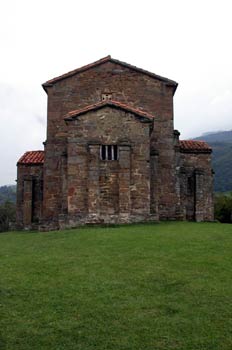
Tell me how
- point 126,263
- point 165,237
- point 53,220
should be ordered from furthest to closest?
point 53,220
point 165,237
point 126,263

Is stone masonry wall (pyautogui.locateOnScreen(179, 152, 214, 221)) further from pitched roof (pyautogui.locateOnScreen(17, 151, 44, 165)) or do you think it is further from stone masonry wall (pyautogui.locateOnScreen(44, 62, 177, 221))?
pitched roof (pyautogui.locateOnScreen(17, 151, 44, 165))

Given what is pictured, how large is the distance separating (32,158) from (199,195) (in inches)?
456

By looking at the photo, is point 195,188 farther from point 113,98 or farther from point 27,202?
point 27,202

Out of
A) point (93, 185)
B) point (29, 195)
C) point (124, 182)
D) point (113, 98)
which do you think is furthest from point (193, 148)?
point (29, 195)

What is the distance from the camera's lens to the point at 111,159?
2356 cm

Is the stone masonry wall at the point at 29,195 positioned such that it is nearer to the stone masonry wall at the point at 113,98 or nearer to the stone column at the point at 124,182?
the stone masonry wall at the point at 113,98

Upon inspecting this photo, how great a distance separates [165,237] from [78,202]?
24.8ft

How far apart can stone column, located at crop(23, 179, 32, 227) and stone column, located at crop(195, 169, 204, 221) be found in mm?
10704

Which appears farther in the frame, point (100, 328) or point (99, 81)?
point (99, 81)

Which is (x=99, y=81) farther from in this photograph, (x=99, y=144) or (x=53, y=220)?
(x=53, y=220)

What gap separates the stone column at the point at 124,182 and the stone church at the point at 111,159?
2.0 inches

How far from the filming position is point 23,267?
12984 millimetres

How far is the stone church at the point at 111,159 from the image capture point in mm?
23250

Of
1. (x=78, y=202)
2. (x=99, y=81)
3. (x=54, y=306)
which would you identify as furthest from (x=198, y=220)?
(x=54, y=306)
